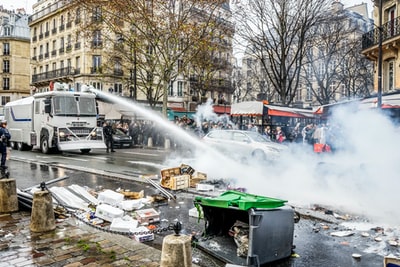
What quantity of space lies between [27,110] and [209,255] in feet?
59.1

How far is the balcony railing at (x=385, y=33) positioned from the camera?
20578mm

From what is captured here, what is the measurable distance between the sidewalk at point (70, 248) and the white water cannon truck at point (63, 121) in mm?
12423

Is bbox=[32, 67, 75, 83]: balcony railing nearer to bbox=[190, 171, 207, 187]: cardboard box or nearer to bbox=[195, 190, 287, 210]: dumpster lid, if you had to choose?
bbox=[190, 171, 207, 187]: cardboard box

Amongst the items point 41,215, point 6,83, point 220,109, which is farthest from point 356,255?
point 6,83

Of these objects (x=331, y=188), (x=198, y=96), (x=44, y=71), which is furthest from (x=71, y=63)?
(x=331, y=188)

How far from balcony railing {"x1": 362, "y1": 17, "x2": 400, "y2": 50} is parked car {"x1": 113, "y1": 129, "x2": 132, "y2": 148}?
649 inches

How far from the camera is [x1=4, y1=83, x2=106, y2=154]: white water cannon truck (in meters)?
17.5

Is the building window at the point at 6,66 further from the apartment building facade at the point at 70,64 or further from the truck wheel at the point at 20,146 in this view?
the truck wheel at the point at 20,146

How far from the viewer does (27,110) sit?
19.9 meters

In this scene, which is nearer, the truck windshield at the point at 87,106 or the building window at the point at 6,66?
the truck windshield at the point at 87,106

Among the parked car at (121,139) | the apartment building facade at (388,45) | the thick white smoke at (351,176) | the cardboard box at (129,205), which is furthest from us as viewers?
the parked car at (121,139)

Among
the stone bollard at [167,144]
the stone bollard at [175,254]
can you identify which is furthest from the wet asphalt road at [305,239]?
the stone bollard at [167,144]

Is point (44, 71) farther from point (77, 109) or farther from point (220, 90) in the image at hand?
point (77, 109)

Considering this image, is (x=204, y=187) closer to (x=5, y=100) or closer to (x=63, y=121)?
(x=63, y=121)
